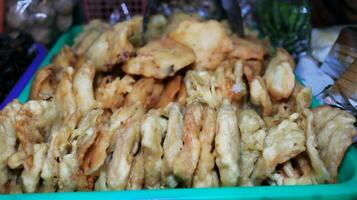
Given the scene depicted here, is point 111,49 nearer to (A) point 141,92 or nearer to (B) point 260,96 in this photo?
(A) point 141,92

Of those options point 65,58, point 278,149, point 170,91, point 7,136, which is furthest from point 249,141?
point 65,58

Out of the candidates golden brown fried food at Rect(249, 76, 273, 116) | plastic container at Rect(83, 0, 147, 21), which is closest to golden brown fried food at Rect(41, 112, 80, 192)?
golden brown fried food at Rect(249, 76, 273, 116)

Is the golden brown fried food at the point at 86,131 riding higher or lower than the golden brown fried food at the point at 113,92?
higher

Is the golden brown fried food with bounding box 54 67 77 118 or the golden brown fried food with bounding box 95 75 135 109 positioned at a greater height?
the golden brown fried food with bounding box 54 67 77 118

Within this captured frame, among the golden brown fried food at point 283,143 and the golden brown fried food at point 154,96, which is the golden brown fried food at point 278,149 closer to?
the golden brown fried food at point 283,143

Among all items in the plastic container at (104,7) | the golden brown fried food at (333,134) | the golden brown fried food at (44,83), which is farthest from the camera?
the plastic container at (104,7)

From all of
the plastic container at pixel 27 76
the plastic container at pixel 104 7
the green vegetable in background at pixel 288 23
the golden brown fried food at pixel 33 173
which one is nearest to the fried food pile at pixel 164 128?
the golden brown fried food at pixel 33 173

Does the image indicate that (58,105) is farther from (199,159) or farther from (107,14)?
(107,14)

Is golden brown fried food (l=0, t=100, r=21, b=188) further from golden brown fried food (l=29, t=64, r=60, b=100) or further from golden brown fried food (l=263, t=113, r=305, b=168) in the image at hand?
golden brown fried food (l=263, t=113, r=305, b=168)
